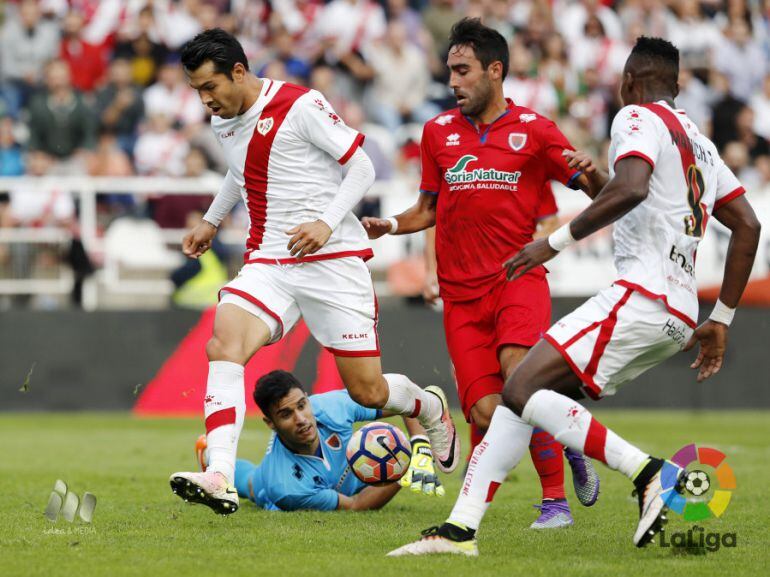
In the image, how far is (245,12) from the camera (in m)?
20.1

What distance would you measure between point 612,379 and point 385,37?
13997mm

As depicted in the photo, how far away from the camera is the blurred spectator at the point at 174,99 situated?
18.4 m

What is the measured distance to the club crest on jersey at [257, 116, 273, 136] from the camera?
7.76 metres

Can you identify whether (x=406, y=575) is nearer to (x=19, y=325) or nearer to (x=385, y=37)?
(x=19, y=325)

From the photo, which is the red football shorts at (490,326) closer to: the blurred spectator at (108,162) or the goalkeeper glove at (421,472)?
the goalkeeper glove at (421,472)

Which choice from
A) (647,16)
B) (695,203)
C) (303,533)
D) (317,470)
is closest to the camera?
(695,203)

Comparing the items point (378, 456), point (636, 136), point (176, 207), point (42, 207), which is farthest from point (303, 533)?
point (42, 207)

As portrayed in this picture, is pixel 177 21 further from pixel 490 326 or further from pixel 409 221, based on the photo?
pixel 490 326

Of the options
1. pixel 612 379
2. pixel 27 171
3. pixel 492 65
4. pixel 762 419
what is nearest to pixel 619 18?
pixel 762 419

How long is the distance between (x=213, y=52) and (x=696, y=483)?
3.38 metres

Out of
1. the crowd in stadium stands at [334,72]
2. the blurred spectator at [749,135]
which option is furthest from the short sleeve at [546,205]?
the blurred spectator at [749,135]

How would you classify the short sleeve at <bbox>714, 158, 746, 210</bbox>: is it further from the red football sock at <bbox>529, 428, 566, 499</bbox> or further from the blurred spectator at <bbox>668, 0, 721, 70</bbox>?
the blurred spectator at <bbox>668, 0, 721, 70</bbox>

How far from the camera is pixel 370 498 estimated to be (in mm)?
8523

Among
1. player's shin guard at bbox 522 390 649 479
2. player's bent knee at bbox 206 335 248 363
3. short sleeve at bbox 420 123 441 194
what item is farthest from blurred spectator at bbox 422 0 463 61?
player's shin guard at bbox 522 390 649 479
